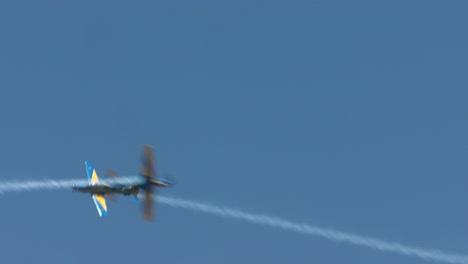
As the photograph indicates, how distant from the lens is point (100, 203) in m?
164

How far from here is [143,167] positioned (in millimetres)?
160250

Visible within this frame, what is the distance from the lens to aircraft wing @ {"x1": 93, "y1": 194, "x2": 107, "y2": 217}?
539ft

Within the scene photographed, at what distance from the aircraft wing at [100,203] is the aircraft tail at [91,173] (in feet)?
7.09

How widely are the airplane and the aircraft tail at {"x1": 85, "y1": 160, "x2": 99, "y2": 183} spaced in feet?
3.88

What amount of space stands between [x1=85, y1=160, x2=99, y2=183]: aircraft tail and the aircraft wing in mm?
2162

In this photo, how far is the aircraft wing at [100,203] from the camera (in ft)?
539

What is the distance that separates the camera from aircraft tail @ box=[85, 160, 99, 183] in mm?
166788

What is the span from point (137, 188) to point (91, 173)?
31.8 ft

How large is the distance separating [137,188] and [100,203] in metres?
5.84

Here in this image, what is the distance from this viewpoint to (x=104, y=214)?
164 meters

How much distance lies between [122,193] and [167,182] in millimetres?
5919

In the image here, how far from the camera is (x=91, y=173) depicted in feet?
554

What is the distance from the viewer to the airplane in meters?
160

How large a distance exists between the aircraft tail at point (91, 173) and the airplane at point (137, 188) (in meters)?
1.18
